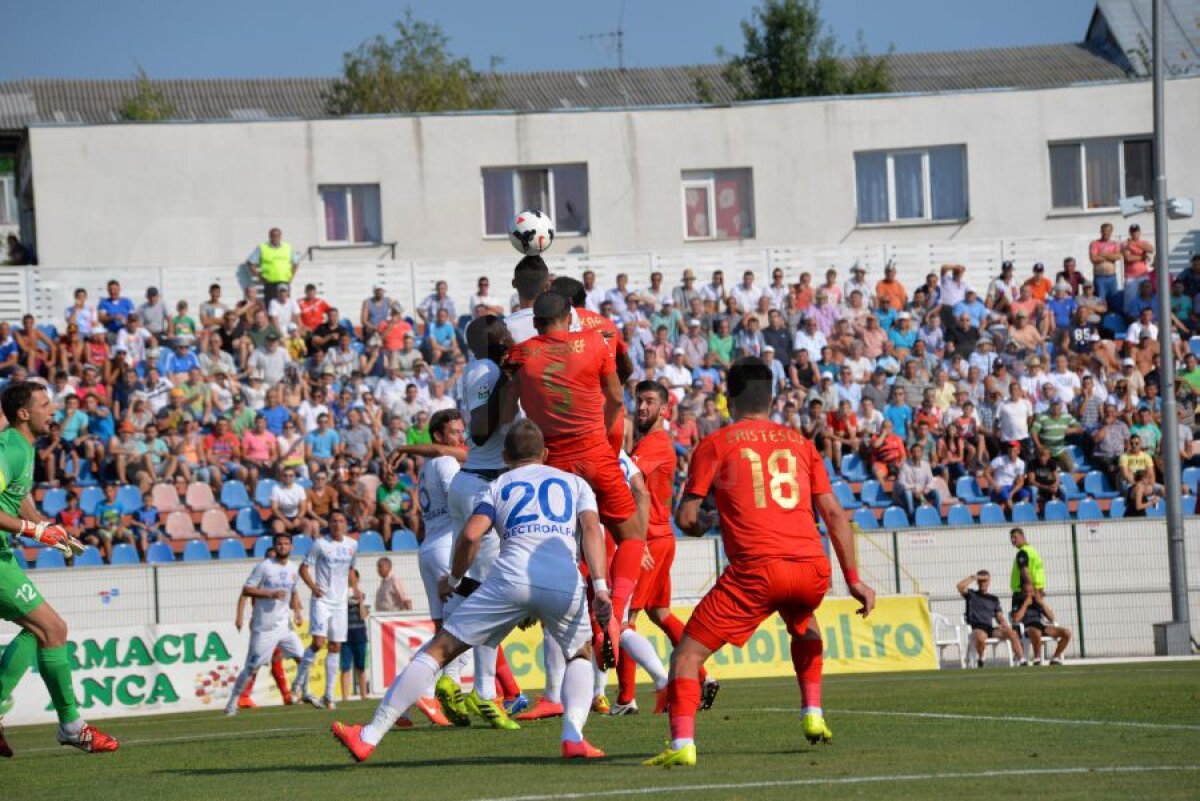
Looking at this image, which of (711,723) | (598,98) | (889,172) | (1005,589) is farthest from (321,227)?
(598,98)

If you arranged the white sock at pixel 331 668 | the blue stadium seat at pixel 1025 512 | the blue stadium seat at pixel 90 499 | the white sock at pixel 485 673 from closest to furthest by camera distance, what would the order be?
the white sock at pixel 485 673 → the white sock at pixel 331 668 → the blue stadium seat at pixel 90 499 → the blue stadium seat at pixel 1025 512

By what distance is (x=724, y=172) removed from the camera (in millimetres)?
39344

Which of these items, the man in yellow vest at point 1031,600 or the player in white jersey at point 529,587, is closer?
the player in white jersey at point 529,587

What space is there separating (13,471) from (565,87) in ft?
217

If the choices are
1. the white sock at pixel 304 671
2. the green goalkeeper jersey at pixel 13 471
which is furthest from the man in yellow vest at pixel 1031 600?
the green goalkeeper jersey at pixel 13 471

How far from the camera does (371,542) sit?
81.8 feet

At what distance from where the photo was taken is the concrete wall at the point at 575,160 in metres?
36.7

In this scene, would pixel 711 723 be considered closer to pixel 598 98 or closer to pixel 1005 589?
pixel 1005 589

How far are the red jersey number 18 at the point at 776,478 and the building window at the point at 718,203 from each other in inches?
1190

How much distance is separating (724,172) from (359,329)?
1151 cm

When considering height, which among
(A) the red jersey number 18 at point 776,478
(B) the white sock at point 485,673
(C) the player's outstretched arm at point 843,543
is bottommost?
(B) the white sock at point 485,673

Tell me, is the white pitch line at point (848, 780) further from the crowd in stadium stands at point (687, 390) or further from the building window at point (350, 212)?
the building window at point (350, 212)

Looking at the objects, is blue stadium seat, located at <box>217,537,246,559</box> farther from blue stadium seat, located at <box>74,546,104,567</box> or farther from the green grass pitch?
the green grass pitch

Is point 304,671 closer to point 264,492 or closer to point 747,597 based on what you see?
point 264,492
